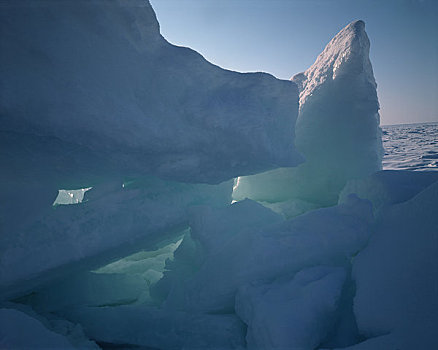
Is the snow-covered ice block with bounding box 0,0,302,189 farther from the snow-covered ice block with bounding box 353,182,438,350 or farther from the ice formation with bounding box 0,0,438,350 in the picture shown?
the snow-covered ice block with bounding box 353,182,438,350

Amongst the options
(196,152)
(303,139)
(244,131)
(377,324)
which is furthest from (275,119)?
(377,324)

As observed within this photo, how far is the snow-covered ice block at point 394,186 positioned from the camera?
A: 2295 millimetres

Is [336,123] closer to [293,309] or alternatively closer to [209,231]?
[209,231]

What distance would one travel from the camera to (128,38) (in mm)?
2002

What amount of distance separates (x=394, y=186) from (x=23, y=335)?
10.2ft

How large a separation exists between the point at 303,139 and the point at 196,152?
2476 mm

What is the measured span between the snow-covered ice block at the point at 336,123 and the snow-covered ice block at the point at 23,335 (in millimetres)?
3892

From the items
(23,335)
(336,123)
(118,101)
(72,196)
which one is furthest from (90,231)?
(72,196)

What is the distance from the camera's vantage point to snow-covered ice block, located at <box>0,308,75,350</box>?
1206 millimetres

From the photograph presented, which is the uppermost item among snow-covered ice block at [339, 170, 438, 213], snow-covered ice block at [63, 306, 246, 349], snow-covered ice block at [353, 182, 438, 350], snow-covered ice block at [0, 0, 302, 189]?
snow-covered ice block at [0, 0, 302, 189]

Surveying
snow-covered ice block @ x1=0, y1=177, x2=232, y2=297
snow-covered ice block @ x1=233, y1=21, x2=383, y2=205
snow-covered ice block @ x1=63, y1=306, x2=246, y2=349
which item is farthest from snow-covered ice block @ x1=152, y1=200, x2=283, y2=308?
snow-covered ice block @ x1=233, y1=21, x2=383, y2=205

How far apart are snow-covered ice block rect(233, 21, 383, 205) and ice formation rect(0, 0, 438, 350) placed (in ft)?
3.93

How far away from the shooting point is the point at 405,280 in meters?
1.35

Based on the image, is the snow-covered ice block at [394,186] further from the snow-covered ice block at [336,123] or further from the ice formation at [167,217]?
the snow-covered ice block at [336,123]
